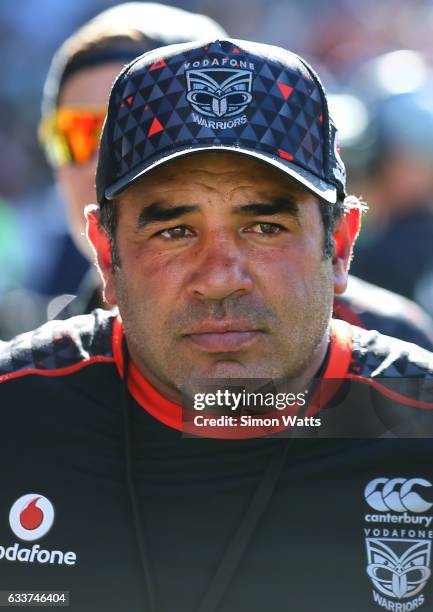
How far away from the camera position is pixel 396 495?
2.35m

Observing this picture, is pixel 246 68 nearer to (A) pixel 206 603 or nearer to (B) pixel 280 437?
(B) pixel 280 437

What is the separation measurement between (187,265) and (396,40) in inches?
305

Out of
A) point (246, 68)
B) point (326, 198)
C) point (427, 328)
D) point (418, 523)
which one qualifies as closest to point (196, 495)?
point (418, 523)

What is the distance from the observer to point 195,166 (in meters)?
2.34

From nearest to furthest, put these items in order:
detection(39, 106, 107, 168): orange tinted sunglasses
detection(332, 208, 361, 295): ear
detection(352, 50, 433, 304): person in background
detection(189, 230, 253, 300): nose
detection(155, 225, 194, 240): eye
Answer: detection(189, 230, 253, 300): nose → detection(155, 225, 194, 240): eye → detection(332, 208, 361, 295): ear → detection(39, 106, 107, 168): orange tinted sunglasses → detection(352, 50, 433, 304): person in background

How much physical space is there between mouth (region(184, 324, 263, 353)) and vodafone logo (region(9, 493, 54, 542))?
1.69 feet

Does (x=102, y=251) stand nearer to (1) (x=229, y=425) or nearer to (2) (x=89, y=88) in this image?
(1) (x=229, y=425)

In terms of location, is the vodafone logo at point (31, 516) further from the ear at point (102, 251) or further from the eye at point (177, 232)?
the eye at point (177, 232)

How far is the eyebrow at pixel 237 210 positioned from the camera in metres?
2.32

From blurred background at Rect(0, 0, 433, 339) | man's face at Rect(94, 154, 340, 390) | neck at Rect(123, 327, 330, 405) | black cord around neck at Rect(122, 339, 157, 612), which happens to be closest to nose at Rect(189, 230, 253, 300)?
man's face at Rect(94, 154, 340, 390)

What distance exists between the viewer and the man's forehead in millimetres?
2324

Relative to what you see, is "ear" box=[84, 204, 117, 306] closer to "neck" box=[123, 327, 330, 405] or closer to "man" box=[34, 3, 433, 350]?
"neck" box=[123, 327, 330, 405]

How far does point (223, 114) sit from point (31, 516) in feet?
3.26

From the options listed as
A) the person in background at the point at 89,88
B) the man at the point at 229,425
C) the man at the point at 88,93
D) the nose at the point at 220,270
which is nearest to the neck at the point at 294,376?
the man at the point at 229,425
